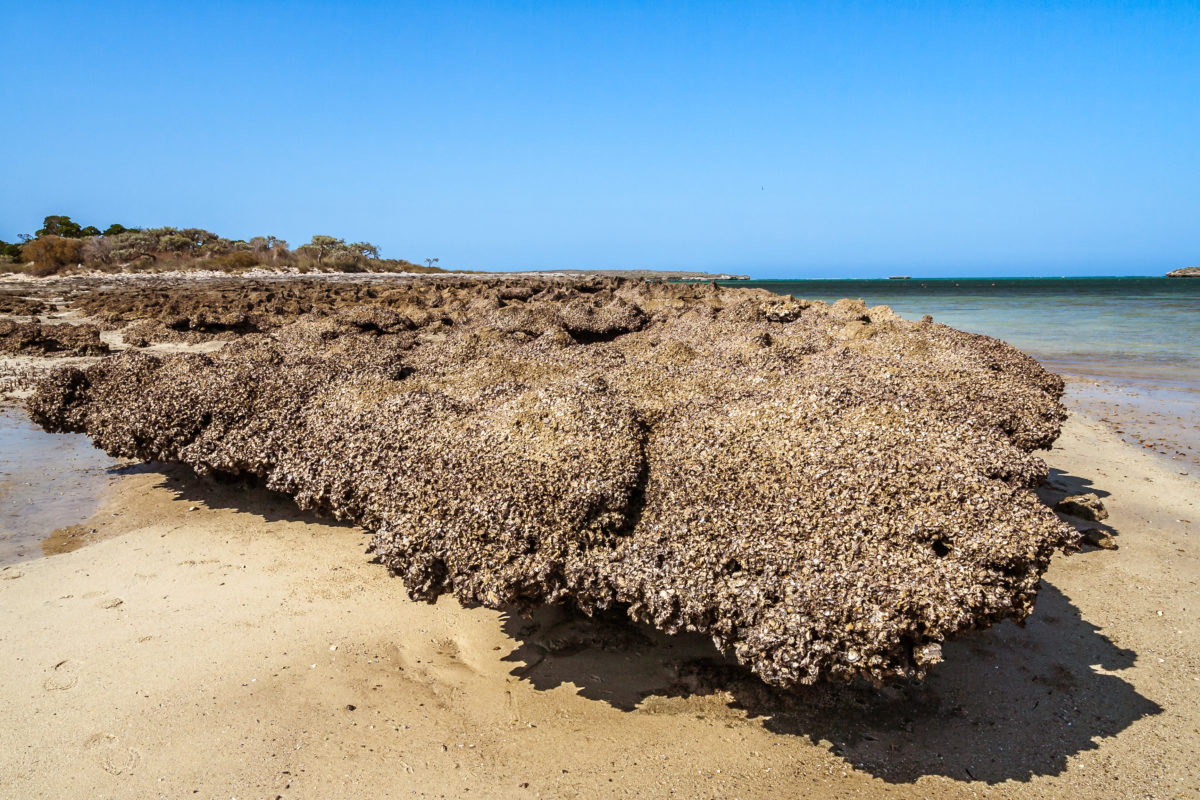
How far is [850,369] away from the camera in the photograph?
22.7 feet

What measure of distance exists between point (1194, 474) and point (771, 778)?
8391 millimetres

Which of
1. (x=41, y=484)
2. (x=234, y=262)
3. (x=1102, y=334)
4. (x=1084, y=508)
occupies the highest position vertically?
(x=234, y=262)

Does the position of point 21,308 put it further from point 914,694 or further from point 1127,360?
point 1127,360

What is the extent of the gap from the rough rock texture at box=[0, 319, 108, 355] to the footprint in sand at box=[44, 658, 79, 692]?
535 inches

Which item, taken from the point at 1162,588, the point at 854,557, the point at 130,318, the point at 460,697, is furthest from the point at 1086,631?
the point at 130,318

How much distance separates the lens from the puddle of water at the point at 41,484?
6.27 meters

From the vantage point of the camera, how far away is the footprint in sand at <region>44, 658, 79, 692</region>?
4.11 metres

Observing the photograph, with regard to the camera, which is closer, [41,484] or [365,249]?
[41,484]

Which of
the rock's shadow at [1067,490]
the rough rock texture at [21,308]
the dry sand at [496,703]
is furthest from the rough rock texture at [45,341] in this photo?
the rock's shadow at [1067,490]

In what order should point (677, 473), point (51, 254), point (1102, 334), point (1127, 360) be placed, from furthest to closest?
point (51, 254), point (1102, 334), point (1127, 360), point (677, 473)

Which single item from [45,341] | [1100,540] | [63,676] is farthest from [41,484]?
[1100,540]

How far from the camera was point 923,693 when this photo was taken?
4.16m

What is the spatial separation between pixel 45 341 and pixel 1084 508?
66.6 ft

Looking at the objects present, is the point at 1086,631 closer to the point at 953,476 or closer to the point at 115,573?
the point at 953,476
